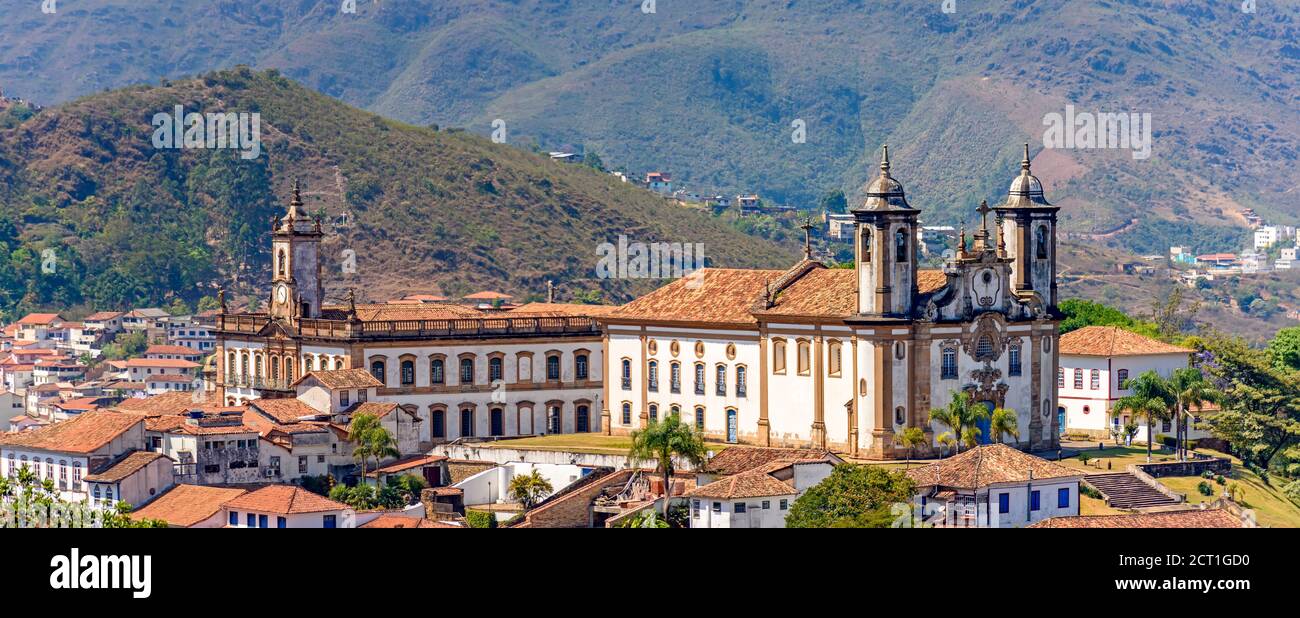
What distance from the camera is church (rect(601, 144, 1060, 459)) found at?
237 ft

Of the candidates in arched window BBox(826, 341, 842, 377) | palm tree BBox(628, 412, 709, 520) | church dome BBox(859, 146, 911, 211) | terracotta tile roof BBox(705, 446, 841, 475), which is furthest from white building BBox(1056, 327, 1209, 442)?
palm tree BBox(628, 412, 709, 520)

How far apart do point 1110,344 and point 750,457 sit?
79.1 feet

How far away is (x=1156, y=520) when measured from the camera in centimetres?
5906

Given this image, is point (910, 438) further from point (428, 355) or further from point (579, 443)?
point (428, 355)

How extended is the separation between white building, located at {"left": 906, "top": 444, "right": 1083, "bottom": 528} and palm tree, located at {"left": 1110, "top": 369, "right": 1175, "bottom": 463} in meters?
12.8

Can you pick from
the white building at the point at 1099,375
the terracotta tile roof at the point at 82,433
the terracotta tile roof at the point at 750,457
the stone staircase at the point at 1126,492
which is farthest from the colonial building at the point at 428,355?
the stone staircase at the point at 1126,492

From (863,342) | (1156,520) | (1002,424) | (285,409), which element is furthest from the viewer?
(285,409)

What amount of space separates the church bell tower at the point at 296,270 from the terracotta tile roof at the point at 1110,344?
97.1 feet

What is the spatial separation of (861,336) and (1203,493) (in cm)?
1184

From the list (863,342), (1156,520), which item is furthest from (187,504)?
(1156,520)

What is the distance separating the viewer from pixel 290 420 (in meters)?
77.7

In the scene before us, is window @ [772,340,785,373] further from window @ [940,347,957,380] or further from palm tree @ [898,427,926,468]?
palm tree @ [898,427,926,468]

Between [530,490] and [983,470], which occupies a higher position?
[983,470]
